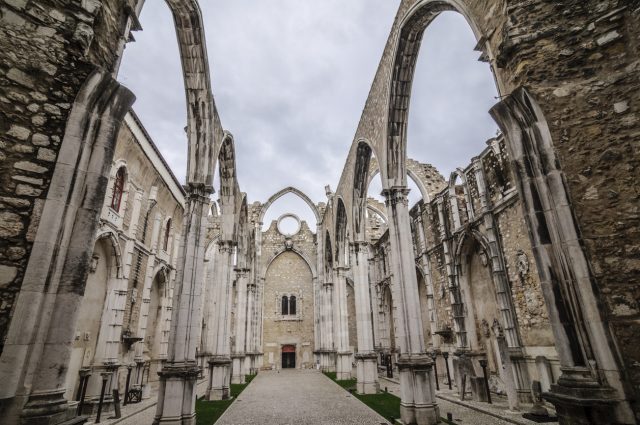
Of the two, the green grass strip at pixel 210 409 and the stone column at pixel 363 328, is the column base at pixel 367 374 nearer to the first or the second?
Result: the stone column at pixel 363 328

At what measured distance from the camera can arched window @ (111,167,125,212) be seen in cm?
1054

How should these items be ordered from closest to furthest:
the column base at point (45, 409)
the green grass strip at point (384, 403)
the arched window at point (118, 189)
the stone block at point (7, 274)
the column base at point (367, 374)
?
the column base at point (45, 409) < the stone block at point (7, 274) < the green grass strip at point (384, 403) < the arched window at point (118, 189) < the column base at point (367, 374)

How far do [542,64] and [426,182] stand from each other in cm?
1290

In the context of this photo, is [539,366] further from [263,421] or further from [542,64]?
[542,64]

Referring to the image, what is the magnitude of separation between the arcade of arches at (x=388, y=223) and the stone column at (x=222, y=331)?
0.30ft

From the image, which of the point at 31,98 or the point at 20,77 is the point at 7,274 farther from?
the point at 20,77

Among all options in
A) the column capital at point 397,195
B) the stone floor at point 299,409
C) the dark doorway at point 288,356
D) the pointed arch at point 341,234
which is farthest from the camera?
the dark doorway at point 288,356

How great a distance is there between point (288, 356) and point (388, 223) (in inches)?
767

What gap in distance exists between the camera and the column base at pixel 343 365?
621 inches

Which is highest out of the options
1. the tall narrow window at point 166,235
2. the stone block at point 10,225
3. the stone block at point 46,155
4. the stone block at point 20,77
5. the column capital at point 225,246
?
the tall narrow window at point 166,235

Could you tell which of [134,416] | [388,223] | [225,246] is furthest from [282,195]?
[134,416]

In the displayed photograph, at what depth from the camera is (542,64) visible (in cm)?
389

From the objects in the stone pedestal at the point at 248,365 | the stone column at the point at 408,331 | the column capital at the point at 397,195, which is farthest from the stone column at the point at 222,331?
the stone pedestal at the point at 248,365

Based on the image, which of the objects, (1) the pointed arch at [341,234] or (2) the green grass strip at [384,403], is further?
(1) the pointed arch at [341,234]
